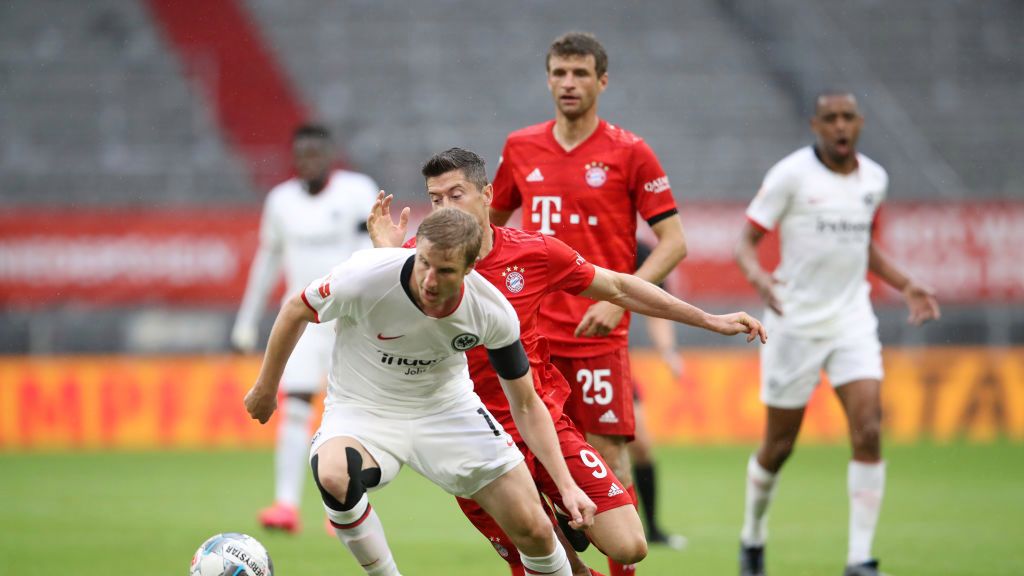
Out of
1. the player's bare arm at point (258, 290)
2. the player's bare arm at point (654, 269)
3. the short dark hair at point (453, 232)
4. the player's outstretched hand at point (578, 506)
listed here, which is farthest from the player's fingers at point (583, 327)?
the player's bare arm at point (258, 290)

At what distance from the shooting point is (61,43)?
19.8m

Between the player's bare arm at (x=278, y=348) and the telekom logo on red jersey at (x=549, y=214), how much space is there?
67.4 inches

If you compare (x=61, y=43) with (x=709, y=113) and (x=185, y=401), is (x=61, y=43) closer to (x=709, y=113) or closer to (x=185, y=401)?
(x=185, y=401)

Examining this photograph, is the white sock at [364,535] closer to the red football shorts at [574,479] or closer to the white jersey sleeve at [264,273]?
the red football shorts at [574,479]

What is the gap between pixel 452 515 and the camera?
10.4 m

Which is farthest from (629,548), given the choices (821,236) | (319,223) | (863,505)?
(319,223)

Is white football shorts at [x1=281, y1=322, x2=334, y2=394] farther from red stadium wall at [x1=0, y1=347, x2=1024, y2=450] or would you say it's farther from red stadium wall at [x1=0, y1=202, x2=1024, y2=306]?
red stadium wall at [x1=0, y1=202, x2=1024, y2=306]

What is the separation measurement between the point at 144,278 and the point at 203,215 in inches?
40.6

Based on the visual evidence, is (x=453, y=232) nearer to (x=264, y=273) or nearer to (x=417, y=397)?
(x=417, y=397)

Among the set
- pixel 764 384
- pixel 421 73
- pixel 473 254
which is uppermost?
pixel 421 73

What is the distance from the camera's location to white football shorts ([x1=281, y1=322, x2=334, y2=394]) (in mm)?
9180

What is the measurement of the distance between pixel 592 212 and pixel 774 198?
1.67m

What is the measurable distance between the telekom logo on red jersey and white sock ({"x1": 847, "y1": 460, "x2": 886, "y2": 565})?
2.08m

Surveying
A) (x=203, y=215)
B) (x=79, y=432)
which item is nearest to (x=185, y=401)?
(x=79, y=432)
